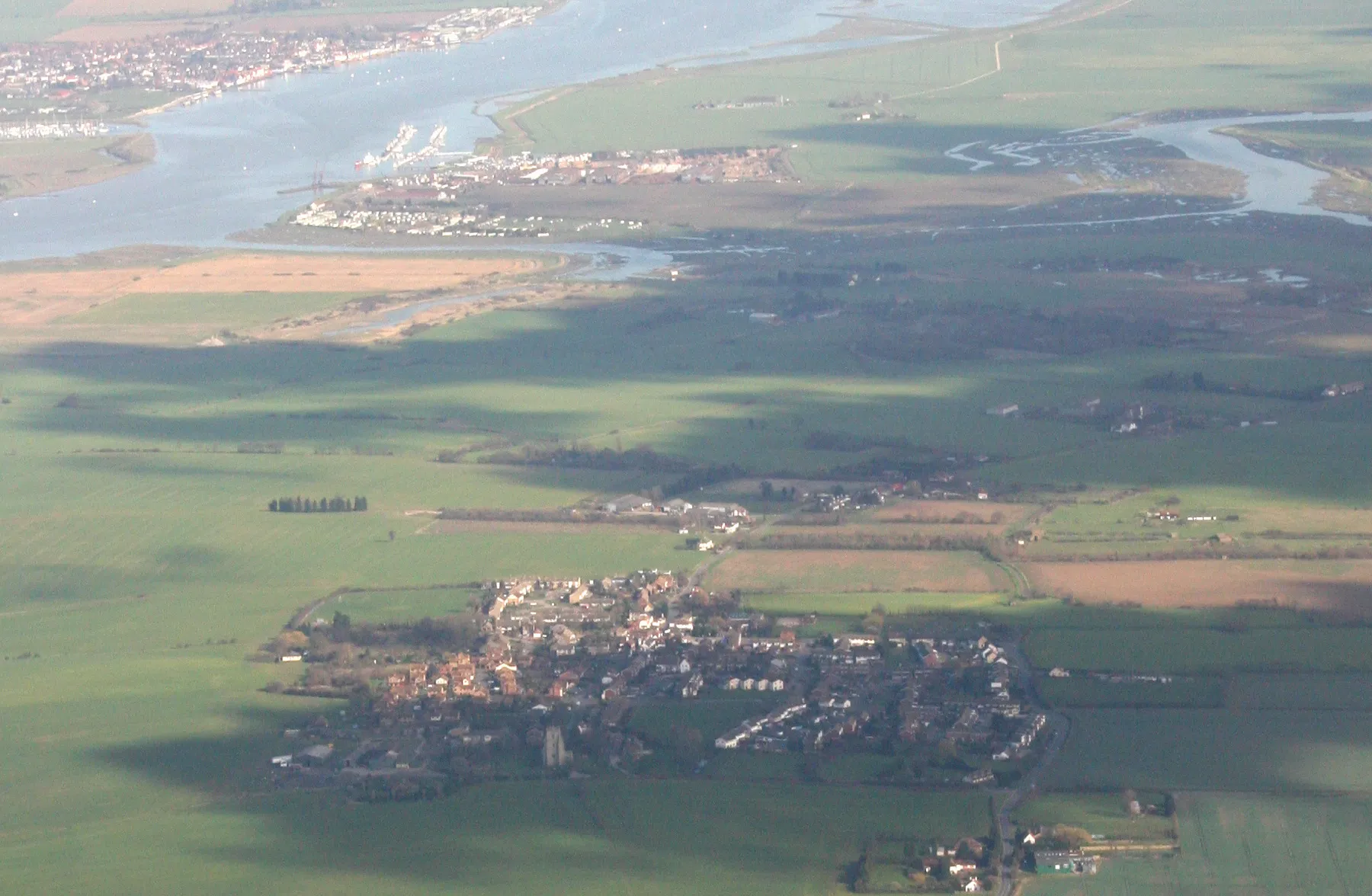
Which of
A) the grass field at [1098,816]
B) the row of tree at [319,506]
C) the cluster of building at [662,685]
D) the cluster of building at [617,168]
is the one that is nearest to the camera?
the grass field at [1098,816]

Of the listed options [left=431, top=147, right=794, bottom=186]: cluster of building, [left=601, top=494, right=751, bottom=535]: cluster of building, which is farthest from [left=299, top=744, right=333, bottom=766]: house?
[left=431, top=147, right=794, bottom=186]: cluster of building

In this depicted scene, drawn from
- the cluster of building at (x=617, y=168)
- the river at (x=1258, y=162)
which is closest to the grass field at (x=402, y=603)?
the river at (x=1258, y=162)

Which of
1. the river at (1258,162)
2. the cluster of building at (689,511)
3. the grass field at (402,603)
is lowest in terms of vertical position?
the river at (1258,162)

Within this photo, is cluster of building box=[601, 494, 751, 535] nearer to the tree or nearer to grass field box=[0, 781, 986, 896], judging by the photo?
the tree

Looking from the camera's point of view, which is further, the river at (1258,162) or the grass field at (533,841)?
the river at (1258,162)

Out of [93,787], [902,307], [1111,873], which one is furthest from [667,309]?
[1111,873]

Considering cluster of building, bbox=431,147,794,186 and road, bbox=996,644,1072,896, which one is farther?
cluster of building, bbox=431,147,794,186

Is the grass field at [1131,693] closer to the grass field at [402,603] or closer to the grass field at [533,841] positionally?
the grass field at [533,841]

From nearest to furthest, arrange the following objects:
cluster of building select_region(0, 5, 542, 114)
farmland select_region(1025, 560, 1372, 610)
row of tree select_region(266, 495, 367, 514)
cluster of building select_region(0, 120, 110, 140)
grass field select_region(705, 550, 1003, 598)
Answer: farmland select_region(1025, 560, 1372, 610), grass field select_region(705, 550, 1003, 598), row of tree select_region(266, 495, 367, 514), cluster of building select_region(0, 120, 110, 140), cluster of building select_region(0, 5, 542, 114)
